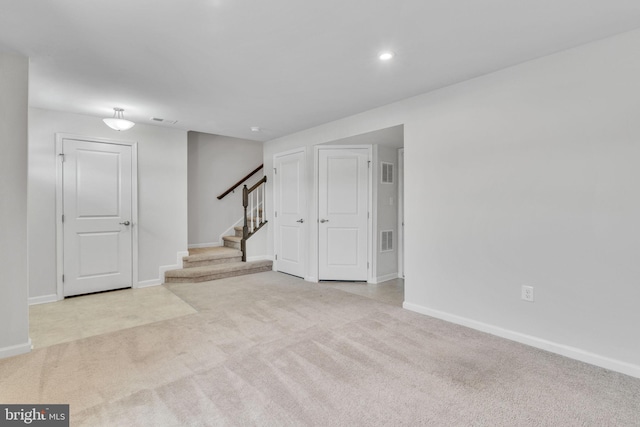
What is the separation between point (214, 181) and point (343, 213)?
298 cm

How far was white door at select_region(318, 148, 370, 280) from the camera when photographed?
4688 millimetres

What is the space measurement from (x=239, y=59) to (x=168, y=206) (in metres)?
3.00

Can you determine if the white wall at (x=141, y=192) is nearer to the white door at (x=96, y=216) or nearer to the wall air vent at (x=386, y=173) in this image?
the white door at (x=96, y=216)

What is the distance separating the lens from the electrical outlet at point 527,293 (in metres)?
2.59

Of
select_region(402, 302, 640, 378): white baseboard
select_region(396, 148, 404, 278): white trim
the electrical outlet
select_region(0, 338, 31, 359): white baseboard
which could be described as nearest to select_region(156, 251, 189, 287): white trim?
select_region(0, 338, 31, 359): white baseboard

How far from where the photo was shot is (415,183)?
11.2ft

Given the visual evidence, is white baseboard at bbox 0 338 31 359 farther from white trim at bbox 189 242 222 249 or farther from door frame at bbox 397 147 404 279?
door frame at bbox 397 147 404 279

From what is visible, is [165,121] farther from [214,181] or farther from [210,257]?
[210,257]

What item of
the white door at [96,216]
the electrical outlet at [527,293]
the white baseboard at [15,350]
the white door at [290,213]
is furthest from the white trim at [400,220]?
the white baseboard at [15,350]

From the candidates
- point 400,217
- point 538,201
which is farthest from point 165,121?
point 538,201

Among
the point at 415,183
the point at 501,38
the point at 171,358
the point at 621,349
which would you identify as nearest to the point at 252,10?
the point at 501,38

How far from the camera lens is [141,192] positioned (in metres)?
4.51

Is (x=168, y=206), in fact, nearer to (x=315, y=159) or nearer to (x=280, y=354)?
(x=315, y=159)

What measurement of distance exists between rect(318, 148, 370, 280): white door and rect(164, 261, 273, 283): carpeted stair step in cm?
127
